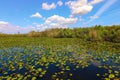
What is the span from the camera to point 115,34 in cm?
2181

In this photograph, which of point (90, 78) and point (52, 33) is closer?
point (90, 78)

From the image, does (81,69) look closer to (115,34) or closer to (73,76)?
(73,76)

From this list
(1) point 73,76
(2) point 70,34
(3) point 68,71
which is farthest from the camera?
(2) point 70,34

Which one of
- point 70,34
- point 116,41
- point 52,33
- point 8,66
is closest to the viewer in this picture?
point 8,66

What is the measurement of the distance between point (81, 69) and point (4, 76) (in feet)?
14.4

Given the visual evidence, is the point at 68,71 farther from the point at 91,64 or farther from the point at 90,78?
the point at 91,64

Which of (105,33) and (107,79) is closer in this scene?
(107,79)

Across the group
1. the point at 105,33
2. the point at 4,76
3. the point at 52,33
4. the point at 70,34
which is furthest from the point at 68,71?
the point at 52,33

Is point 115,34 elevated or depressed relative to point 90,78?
elevated

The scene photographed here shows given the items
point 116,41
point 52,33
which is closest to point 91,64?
point 116,41

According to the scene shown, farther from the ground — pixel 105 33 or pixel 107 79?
pixel 105 33

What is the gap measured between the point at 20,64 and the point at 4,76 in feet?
7.29

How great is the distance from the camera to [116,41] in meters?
21.5

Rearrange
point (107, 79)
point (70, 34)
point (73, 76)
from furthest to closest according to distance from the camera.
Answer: point (70, 34), point (73, 76), point (107, 79)
